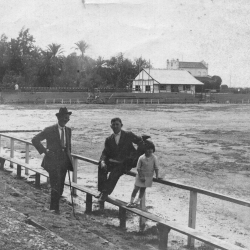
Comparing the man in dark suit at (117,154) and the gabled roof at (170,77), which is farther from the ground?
the gabled roof at (170,77)

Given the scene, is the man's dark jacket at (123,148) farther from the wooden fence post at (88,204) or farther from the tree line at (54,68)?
the tree line at (54,68)

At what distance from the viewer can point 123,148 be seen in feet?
19.3

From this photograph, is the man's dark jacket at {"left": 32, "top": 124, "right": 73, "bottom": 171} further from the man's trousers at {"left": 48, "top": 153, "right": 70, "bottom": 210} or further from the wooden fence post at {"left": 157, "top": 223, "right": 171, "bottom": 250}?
the wooden fence post at {"left": 157, "top": 223, "right": 171, "bottom": 250}

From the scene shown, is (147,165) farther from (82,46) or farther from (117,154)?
(82,46)

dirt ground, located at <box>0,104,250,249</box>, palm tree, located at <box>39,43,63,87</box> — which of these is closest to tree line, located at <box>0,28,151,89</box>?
palm tree, located at <box>39,43,63,87</box>

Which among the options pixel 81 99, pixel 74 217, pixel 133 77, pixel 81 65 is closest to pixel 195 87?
pixel 133 77

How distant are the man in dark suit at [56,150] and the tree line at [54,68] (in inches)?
2321

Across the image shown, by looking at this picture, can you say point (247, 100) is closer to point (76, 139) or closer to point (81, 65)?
point (81, 65)

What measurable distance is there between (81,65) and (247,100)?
29903mm

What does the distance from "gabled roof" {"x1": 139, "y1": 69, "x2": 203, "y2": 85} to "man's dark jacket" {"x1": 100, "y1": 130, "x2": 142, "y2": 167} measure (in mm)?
65273

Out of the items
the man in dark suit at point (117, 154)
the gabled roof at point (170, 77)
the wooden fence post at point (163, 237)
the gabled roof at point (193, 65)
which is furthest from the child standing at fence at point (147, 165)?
the gabled roof at point (193, 65)

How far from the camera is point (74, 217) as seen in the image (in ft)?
21.1

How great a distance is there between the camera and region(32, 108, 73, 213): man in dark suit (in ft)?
20.5

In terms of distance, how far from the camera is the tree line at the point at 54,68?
2657 inches
